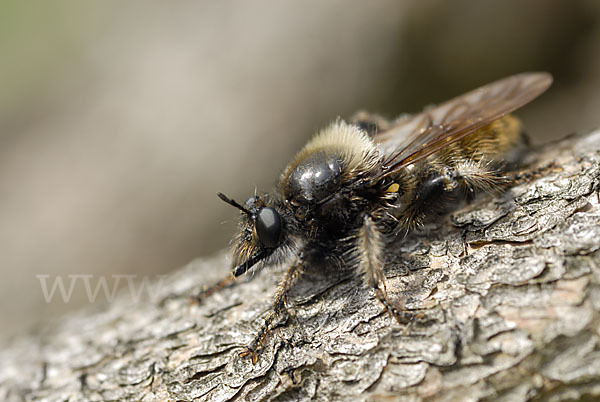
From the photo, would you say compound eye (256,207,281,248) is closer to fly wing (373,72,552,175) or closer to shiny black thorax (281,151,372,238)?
shiny black thorax (281,151,372,238)

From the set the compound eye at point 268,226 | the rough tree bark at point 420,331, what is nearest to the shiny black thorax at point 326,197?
the compound eye at point 268,226

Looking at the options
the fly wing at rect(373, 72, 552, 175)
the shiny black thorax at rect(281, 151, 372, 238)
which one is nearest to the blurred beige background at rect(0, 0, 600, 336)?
the fly wing at rect(373, 72, 552, 175)

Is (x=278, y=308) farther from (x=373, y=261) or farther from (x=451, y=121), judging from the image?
(x=451, y=121)

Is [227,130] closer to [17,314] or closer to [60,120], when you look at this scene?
[60,120]

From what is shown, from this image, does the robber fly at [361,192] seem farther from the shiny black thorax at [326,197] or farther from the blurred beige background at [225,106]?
the blurred beige background at [225,106]

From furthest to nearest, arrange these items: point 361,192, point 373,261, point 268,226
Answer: point 361,192
point 268,226
point 373,261

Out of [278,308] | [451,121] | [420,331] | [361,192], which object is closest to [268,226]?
[278,308]
